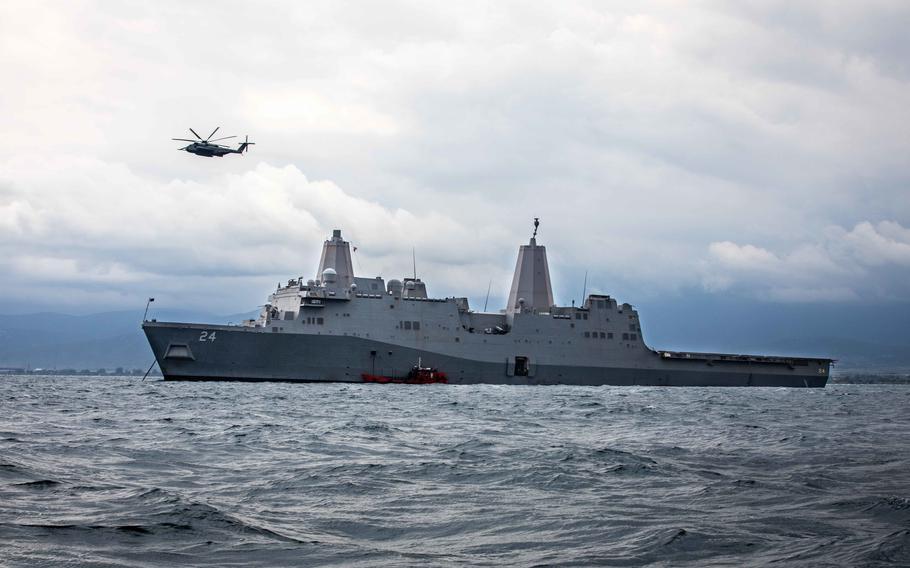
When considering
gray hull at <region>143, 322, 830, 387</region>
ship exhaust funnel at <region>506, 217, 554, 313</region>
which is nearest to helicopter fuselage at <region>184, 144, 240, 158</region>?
gray hull at <region>143, 322, 830, 387</region>

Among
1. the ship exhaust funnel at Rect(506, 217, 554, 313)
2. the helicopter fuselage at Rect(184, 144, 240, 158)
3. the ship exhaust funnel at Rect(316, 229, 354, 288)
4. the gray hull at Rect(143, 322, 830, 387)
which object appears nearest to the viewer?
the helicopter fuselage at Rect(184, 144, 240, 158)

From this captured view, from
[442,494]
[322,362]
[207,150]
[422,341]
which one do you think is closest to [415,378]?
[422,341]

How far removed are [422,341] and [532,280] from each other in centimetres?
990

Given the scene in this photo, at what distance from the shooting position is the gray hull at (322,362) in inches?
1578

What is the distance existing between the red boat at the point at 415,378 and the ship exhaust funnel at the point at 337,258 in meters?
6.33

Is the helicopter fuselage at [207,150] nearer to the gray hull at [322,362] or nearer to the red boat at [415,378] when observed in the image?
the gray hull at [322,362]

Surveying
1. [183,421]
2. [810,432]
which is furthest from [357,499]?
[810,432]

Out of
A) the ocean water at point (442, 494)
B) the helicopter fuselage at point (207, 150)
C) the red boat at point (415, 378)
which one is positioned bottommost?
the ocean water at point (442, 494)

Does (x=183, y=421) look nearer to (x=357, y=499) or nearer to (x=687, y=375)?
(x=357, y=499)

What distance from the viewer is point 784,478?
37.6 feet

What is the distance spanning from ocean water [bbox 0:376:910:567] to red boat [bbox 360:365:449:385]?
77.2 ft

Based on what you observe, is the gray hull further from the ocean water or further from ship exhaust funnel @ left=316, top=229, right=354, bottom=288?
the ocean water

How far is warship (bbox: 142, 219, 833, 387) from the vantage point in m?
40.5

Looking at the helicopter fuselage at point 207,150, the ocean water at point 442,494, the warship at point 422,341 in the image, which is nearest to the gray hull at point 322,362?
the warship at point 422,341
